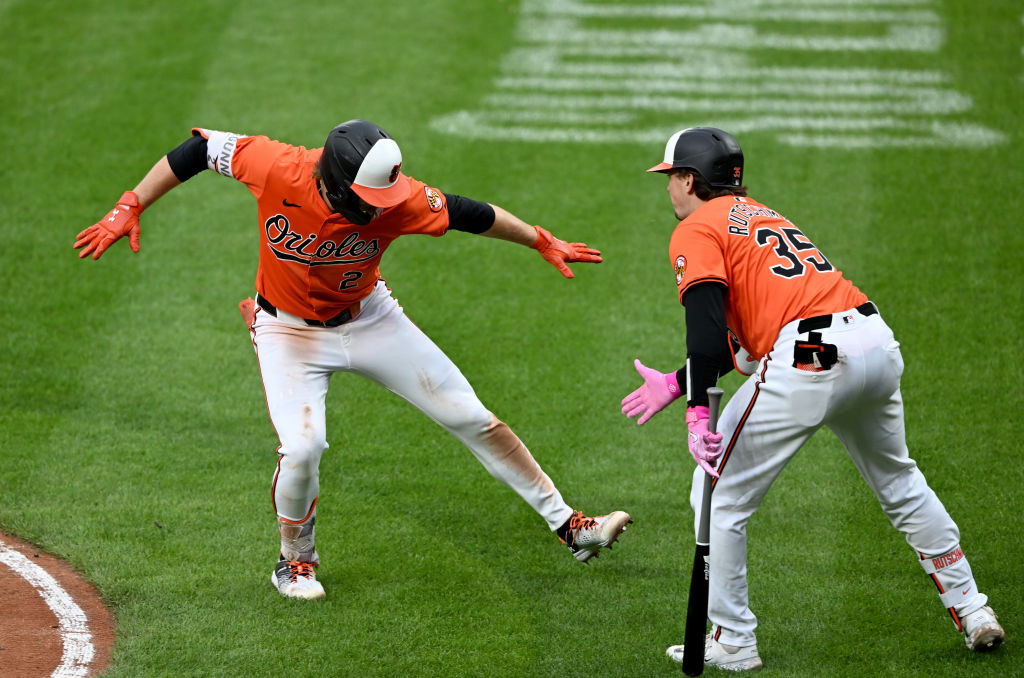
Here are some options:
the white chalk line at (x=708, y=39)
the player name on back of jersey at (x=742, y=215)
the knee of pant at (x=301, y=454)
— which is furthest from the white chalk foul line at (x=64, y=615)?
the white chalk line at (x=708, y=39)

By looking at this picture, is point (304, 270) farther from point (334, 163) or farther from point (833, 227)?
point (833, 227)

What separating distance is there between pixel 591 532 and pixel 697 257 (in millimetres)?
1666

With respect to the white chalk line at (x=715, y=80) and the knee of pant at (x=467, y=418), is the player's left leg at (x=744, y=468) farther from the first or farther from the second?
the white chalk line at (x=715, y=80)

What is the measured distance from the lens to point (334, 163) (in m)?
4.93

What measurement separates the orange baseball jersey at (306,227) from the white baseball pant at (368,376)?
0.14 metres

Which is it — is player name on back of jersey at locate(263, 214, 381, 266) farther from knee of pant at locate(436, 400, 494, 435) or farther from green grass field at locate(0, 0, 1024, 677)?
green grass field at locate(0, 0, 1024, 677)

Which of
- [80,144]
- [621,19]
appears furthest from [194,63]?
[621,19]

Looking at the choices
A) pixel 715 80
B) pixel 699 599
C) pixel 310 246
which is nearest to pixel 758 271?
pixel 699 599

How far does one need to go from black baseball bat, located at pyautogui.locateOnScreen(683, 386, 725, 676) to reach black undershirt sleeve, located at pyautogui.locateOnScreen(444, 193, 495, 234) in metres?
1.45

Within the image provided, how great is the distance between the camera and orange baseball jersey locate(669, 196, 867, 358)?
4.61 meters

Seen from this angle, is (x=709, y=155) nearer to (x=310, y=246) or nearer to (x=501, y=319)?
(x=310, y=246)

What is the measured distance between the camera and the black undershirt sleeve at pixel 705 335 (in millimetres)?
4441

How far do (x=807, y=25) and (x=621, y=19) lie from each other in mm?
1914

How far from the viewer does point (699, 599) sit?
471cm
